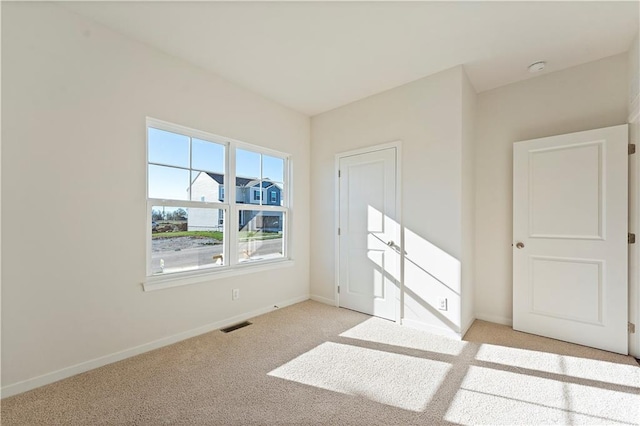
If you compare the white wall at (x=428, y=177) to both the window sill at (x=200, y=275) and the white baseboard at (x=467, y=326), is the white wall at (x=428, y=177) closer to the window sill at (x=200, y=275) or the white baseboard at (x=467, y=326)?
the white baseboard at (x=467, y=326)

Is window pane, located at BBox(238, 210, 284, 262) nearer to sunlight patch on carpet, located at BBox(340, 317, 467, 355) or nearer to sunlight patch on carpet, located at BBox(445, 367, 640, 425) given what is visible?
sunlight patch on carpet, located at BBox(340, 317, 467, 355)

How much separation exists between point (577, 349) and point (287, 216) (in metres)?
3.41

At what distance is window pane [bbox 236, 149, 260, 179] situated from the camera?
3.33 meters

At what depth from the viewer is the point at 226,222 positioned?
10.5ft

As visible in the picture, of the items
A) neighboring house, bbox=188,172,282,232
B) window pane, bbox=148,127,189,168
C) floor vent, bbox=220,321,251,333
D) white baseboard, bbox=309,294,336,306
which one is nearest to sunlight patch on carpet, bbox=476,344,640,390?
white baseboard, bbox=309,294,336,306

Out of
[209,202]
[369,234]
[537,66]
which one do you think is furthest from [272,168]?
[537,66]

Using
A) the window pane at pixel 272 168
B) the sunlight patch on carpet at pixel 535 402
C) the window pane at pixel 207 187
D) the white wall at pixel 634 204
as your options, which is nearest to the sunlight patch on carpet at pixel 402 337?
the sunlight patch on carpet at pixel 535 402

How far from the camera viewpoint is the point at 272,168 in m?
3.76

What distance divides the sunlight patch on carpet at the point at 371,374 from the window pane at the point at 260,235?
4.83ft

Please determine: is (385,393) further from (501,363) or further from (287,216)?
(287,216)

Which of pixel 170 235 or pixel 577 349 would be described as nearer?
pixel 577 349

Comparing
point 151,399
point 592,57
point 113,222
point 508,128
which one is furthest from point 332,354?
point 592,57

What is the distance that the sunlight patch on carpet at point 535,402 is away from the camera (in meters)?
1.65

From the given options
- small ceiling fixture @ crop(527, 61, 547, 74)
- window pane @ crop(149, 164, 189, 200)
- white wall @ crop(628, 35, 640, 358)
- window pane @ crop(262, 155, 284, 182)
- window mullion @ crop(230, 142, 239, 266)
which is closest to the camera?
white wall @ crop(628, 35, 640, 358)
